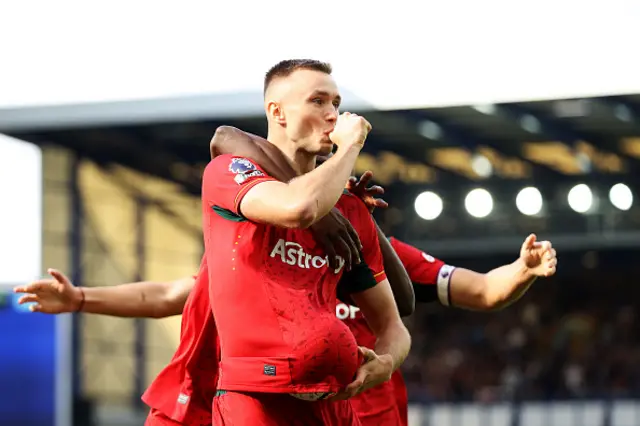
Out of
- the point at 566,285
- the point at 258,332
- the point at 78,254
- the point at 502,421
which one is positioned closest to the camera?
the point at 258,332

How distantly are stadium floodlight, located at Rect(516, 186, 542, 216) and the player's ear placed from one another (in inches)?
598

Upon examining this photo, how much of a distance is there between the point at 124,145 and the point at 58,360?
4.52m

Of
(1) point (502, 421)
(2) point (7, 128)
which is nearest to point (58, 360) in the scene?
(2) point (7, 128)

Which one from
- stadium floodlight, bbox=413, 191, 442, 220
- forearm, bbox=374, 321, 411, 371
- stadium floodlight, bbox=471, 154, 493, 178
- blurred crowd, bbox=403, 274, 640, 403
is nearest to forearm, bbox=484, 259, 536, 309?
forearm, bbox=374, 321, 411, 371

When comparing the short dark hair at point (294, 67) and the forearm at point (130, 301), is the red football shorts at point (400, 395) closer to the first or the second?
the forearm at point (130, 301)

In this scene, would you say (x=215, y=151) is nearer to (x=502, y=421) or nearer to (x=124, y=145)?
(x=502, y=421)

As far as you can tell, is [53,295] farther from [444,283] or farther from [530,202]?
[530,202]

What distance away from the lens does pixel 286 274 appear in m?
3.49

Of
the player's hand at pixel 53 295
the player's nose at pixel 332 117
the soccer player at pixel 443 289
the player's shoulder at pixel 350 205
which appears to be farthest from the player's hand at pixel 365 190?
the player's hand at pixel 53 295

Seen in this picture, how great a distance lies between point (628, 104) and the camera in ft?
51.8

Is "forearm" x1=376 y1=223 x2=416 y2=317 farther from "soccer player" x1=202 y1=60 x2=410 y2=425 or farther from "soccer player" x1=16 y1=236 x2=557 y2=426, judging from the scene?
"soccer player" x1=202 y1=60 x2=410 y2=425

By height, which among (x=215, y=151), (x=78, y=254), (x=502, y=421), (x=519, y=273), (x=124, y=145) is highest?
(x=124, y=145)

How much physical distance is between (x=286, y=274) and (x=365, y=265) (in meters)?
0.46

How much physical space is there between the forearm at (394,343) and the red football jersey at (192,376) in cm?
86
